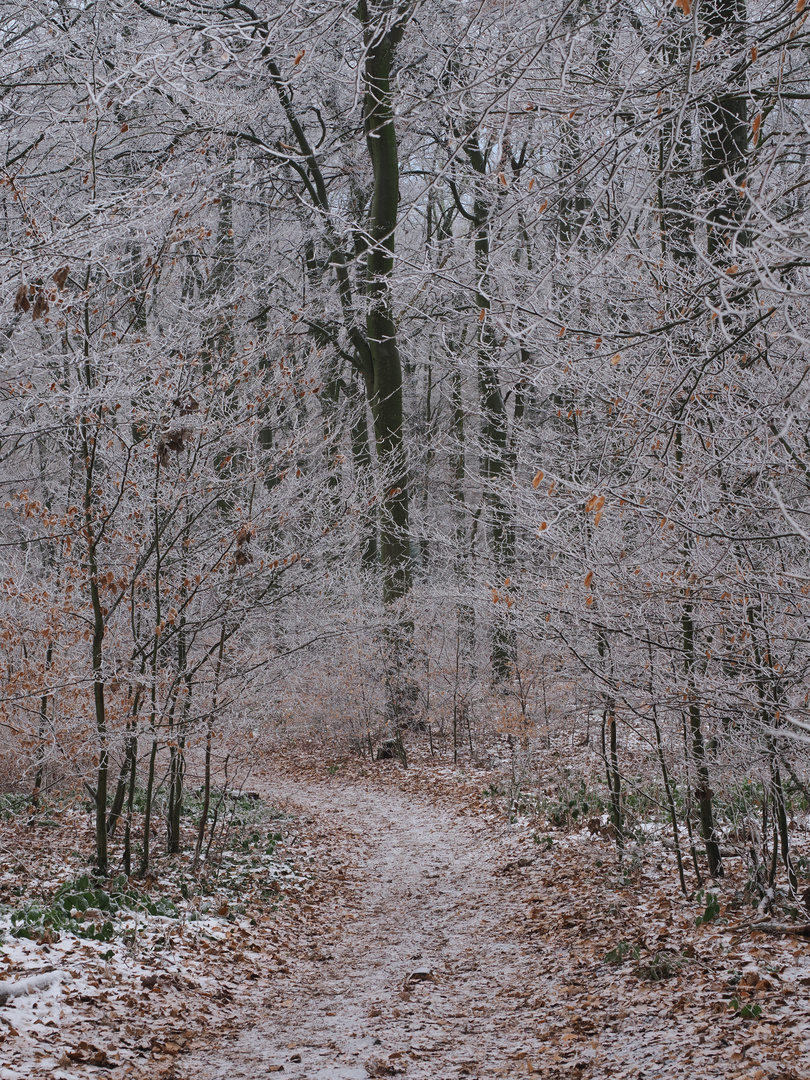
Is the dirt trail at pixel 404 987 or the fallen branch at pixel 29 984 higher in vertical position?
the fallen branch at pixel 29 984

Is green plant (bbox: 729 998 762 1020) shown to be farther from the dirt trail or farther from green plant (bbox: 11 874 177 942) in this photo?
green plant (bbox: 11 874 177 942)

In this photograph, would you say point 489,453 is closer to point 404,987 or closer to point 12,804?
point 404,987

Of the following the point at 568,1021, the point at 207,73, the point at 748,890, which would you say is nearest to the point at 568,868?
the point at 748,890

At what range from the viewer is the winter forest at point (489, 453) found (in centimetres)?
355

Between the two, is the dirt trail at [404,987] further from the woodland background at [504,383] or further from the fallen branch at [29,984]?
the woodland background at [504,383]

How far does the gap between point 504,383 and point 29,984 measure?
4.86m

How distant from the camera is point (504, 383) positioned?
20.9 ft

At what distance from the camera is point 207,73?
467cm

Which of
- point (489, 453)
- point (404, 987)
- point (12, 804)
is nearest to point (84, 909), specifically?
point (404, 987)

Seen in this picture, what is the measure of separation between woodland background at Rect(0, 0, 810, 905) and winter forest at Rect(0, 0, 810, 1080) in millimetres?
53

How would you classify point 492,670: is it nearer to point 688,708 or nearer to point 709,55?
point 688,708

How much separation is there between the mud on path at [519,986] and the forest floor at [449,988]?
1 centimetres

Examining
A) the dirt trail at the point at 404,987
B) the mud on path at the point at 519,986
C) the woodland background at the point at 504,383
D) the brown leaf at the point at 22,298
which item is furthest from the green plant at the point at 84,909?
the brown leaf at the point at 22,298

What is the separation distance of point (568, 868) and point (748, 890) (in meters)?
2.02
